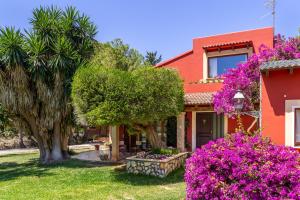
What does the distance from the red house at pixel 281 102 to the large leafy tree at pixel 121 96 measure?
592cm

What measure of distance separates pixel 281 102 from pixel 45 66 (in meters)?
15.0

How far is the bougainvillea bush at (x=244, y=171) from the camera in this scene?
7.57 meters

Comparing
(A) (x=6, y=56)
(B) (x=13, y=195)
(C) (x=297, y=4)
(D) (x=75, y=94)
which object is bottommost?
(B) (x=13, y=195)

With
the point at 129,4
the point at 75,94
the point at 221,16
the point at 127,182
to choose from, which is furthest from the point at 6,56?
the point at 221,16

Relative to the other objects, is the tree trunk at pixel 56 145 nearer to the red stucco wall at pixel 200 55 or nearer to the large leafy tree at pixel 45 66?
the large leafy tree at pixel 45 66

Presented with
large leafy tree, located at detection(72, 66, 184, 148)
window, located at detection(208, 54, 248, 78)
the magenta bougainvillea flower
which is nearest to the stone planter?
large leafy tree, located at detection(72, 66, 184, 148)

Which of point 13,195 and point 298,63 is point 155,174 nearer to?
point 13,195

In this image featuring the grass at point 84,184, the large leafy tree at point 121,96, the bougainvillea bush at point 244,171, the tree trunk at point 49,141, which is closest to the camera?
the bougainvillea bush at point 244,171

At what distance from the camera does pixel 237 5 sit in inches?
781

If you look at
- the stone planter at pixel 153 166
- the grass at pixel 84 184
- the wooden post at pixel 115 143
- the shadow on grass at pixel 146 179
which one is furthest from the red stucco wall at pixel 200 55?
the shadow on grass at pixel 146 179

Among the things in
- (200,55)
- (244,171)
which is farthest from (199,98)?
(244,171)

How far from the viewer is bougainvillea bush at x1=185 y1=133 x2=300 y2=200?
24.8 ft

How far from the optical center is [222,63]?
874 inches

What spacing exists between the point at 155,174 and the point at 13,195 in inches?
268
